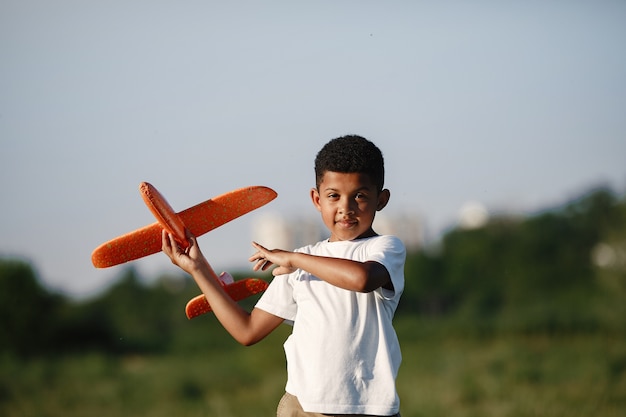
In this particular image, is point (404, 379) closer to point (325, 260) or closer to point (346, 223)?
point (346, 223)

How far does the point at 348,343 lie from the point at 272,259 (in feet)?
1.14

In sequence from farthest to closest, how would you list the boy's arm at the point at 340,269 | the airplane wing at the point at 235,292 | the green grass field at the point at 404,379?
the green grass field at the point at 404,379 → the airplane wing at the point at 235,292 → the boy's arm at the point at 340,269

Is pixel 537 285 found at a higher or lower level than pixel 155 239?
lower

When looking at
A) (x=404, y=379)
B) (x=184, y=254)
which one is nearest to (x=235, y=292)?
(x=184, y=254)

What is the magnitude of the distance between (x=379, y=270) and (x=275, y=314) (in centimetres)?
50

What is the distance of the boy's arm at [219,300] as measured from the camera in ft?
8.88

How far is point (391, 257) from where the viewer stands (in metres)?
2.48

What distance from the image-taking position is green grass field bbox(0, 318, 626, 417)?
13.2 m

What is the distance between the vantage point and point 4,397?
1537 cm

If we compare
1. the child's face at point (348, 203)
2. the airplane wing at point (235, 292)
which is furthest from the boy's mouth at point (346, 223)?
the airplane wing at point (235, 292)

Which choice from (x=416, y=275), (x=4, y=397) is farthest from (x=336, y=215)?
(x=416, y=275)

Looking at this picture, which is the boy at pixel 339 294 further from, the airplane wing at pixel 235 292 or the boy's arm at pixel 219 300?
the airplane wing at pixel 235 292

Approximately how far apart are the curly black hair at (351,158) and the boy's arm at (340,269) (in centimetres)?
33

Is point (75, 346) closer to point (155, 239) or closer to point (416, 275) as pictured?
point (416, 275)
